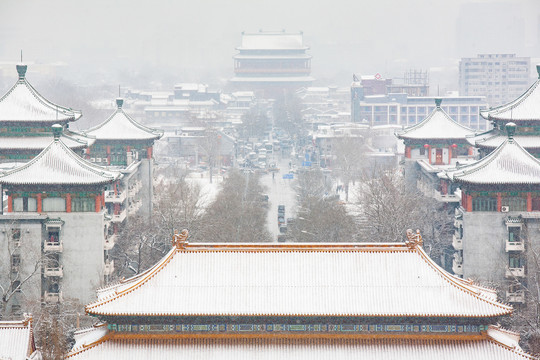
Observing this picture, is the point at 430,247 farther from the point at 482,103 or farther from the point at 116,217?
the point at 482,103

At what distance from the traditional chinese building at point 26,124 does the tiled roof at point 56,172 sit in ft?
18.0

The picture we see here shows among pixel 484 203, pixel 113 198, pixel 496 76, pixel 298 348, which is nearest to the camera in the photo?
pixel 298 348

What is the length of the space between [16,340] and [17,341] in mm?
38

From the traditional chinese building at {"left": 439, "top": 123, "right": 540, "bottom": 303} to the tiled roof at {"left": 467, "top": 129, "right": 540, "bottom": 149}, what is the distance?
209 inches

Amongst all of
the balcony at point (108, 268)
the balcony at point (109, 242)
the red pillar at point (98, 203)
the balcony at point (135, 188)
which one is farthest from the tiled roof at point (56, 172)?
the balcony at point (135, 188)

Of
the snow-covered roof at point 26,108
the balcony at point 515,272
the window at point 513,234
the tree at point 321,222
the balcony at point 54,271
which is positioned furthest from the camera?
the tree at point 321,222

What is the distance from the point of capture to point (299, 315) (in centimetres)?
3108

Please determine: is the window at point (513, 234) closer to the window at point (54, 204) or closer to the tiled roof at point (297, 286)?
the tiled roof at point (297, 286)

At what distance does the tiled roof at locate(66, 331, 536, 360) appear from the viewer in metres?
31.1

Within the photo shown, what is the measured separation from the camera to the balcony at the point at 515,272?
46.2 metres

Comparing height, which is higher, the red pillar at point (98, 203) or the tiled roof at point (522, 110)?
the tiled roof at point (522, 110)

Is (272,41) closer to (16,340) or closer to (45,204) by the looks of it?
(45,204)

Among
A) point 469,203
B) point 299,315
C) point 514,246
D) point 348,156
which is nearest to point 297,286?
point 299,315

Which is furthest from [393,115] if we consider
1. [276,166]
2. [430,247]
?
→ [430,247]
